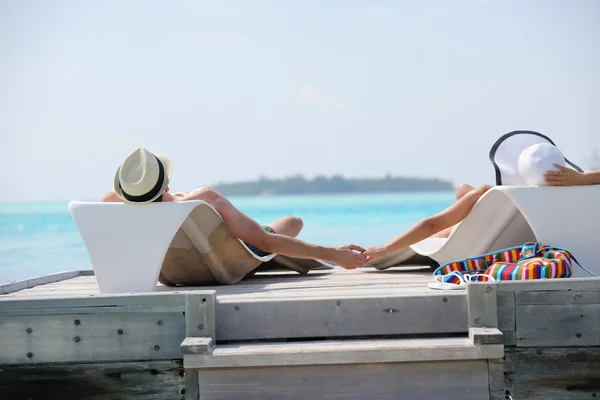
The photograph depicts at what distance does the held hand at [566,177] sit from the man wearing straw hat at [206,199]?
1.30 metres

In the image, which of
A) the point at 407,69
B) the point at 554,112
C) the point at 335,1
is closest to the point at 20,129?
the point at 335,1

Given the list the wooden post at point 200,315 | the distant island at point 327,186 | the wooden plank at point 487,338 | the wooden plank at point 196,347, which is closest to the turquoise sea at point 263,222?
the distant island at point 327,186

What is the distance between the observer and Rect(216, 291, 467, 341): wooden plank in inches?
138

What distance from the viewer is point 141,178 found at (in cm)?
406

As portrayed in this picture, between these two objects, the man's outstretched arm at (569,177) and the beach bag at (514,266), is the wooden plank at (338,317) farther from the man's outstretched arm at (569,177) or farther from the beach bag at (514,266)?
the man's outstretched arm at (569,177)

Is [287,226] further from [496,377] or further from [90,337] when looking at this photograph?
[496,377]

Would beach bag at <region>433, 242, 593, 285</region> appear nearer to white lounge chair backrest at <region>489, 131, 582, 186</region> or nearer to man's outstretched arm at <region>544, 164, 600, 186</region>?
man's outstretched arm at <region>544, 164, 600, 186</region>

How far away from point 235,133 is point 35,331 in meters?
46.5

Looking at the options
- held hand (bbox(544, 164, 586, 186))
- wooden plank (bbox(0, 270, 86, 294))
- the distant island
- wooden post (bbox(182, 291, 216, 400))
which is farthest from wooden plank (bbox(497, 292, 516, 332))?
the distant island

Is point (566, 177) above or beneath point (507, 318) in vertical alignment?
above

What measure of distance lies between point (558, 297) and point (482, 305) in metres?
0.35

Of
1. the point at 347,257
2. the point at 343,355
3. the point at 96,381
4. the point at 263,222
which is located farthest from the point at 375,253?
the point at 263,222

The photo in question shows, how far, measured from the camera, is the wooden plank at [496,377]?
3.38m

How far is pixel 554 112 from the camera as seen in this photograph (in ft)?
146
